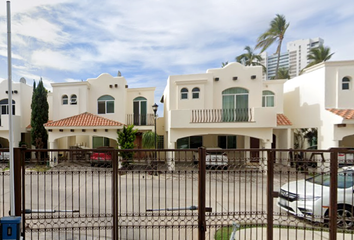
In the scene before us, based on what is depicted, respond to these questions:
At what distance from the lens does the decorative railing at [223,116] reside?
10664 mm

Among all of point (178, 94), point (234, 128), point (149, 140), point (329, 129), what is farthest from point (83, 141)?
point (329, 129)

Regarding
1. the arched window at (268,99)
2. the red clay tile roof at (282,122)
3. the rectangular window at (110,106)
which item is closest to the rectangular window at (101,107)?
the rectangular window at (110,106)

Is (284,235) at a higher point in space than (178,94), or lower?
lower

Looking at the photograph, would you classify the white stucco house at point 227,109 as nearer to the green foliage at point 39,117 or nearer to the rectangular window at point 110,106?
the rectangular window at point 110,106

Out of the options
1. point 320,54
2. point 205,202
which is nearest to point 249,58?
point 320,54

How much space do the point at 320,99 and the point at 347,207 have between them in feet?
29.8

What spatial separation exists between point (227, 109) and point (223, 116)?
58 cm

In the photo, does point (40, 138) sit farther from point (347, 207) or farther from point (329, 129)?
point (329, 129)

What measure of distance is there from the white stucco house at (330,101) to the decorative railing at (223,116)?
4525 mm

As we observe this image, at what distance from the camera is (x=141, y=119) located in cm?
1504

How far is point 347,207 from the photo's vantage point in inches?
170

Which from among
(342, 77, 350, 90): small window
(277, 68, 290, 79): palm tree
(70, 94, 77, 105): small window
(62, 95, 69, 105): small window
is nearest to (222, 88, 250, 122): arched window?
(342, 77, 350, 90): small window

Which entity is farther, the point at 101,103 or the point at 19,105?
the point at 101,103

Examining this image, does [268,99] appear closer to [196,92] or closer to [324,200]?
[196,92]
